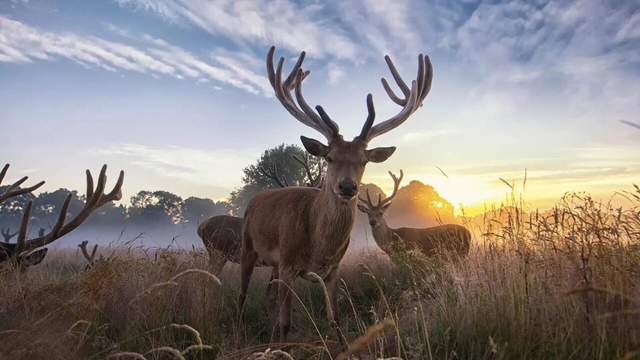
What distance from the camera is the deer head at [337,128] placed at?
5109 millimetres

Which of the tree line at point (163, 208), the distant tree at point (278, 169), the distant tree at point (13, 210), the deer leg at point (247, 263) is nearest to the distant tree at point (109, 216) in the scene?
the tree line at point (163, 208)

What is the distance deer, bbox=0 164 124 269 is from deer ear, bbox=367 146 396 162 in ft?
8.81

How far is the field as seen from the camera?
292 centimetres

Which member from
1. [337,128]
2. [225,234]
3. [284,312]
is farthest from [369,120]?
[225,234]

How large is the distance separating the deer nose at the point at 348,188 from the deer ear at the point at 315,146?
663 millimetres

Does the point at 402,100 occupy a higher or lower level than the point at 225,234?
higher

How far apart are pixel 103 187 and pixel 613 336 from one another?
13.5ft

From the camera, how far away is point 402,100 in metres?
7.03

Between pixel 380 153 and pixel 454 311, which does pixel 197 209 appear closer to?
pixel 380 153

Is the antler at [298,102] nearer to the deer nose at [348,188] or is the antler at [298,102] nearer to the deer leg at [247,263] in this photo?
the deer nose at [348,188]

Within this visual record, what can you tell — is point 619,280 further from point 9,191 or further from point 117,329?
point 9,191

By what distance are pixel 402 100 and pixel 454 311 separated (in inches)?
156

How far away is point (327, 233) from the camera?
5285mm

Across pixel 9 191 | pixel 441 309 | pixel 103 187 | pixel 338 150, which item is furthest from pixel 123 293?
pixel 441 309
